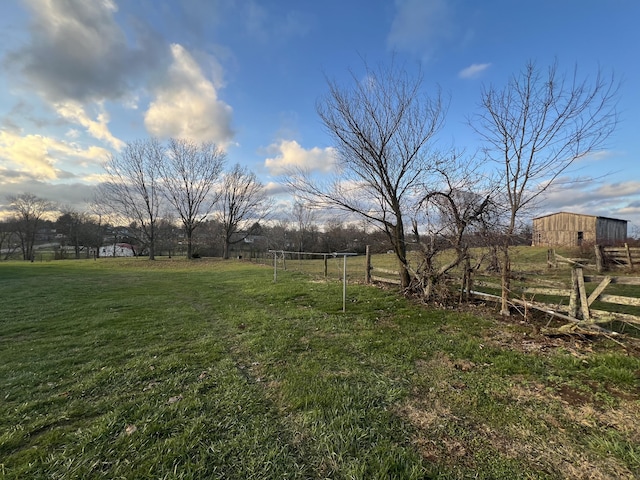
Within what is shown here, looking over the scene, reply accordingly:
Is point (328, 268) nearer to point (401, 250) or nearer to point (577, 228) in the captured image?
point (401, 250)

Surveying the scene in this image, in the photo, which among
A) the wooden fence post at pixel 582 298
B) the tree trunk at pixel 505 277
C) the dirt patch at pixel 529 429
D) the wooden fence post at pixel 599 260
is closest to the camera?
the dirt patch at pixel 529 429

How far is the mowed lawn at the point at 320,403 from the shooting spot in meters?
2.30

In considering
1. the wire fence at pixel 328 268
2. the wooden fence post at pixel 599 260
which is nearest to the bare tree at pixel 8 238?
the wire fence at pixel 328 268

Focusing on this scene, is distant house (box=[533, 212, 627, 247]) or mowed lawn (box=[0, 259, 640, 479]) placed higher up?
distant house (box=[533, 212, 627, 247])

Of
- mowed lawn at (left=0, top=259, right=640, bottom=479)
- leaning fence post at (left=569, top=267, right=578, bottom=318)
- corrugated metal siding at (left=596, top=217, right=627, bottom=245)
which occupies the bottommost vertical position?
mowed lawn at (left=0, top=259, right=640, bottom=479)

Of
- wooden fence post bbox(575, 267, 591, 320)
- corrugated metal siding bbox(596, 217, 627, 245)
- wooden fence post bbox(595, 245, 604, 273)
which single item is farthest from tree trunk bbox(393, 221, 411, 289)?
corrugated metal siding bbox(596, 217, 627, 245)

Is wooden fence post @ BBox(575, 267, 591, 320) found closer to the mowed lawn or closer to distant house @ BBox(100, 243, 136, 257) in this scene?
the mowed lawn

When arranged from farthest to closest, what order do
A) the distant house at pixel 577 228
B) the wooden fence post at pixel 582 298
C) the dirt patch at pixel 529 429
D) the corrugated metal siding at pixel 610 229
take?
1. the corrugated metal siding at pixel 610 229
2. the distant house at pixel 577 228
3. the wooden fence post at pixel 582 298
4. the dirt patch at pixel 529 429

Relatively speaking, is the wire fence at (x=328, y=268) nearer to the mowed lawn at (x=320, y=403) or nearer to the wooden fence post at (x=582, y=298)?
the mowed lawn at (x=320, y=403)

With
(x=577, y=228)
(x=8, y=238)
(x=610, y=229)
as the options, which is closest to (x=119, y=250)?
(x=8, y=238)

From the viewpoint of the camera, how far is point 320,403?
3146mm

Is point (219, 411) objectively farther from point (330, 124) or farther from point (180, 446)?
point (330, 124)

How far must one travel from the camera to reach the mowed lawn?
230 cm

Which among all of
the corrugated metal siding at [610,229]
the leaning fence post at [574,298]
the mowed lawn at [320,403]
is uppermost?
the corrugated metal siding at [610,229]
